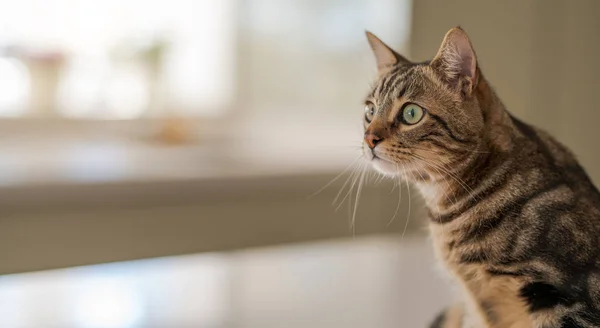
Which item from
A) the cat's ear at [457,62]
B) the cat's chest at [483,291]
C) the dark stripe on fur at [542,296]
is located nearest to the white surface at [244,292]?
the cat's chest at [483,291]

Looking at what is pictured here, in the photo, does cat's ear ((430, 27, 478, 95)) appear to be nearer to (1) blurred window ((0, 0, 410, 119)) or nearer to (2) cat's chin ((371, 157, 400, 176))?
(2) cat's chin ((371, 157, 400, 176))

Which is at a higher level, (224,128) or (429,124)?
(429,124)

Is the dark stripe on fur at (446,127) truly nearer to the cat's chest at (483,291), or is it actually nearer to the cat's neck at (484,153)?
the cat's neck at (484,153)

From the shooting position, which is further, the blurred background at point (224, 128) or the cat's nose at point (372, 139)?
the blurred background at point (224, 128)

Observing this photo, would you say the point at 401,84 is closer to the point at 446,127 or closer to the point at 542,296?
the point at 446,127

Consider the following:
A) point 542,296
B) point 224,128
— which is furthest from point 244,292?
point 224,128

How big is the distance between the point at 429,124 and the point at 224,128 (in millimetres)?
1127

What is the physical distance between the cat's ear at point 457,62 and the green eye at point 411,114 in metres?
0.05

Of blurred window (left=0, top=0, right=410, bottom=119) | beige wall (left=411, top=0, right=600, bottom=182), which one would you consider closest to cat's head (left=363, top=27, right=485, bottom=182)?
beige wall (left=411, top=0, right=600, bottom=182)

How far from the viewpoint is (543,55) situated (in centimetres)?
179

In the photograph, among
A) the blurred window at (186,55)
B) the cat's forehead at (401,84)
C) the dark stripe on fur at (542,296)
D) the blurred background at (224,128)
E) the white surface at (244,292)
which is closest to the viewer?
the dark stripe on fur at (542,296)

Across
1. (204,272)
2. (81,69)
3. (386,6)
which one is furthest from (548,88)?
(81,69)

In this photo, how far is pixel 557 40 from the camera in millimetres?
1808

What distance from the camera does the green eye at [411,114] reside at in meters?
0.77
